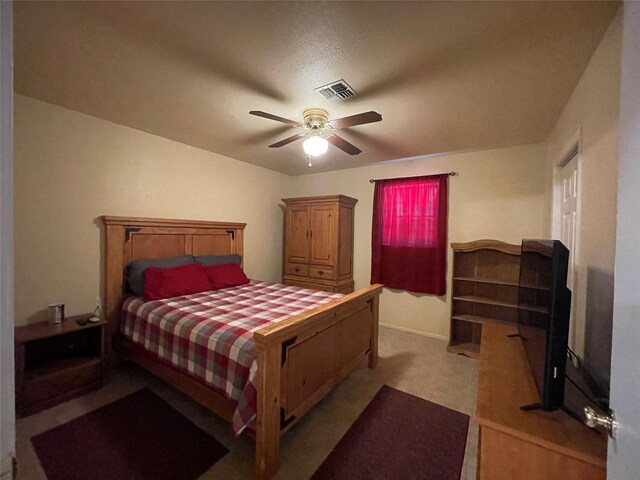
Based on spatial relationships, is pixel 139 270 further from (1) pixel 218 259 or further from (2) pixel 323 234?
(2) pixel 323 234

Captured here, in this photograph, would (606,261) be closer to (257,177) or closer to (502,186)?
(502,186)

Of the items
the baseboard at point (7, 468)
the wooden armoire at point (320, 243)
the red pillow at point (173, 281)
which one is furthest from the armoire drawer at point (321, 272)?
the baseboard at point (7, 468)

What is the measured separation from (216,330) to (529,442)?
1653 millimetres

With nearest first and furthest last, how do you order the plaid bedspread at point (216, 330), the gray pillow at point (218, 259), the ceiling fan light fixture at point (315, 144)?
the plaid bedspread at point (216, 330), the ceiling fan light fixture at point (315, 144), the gray pillow at point (218, 259)

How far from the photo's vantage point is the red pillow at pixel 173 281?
7.91 feet

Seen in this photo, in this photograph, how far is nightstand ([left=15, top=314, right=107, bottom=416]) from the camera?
184 centimetres

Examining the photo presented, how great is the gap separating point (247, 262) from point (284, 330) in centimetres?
263

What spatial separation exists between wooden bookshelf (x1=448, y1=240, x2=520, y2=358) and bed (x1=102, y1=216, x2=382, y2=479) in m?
1.19

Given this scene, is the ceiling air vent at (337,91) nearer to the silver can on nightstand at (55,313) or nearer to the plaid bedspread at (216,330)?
the plaid bedspread at (216,330)

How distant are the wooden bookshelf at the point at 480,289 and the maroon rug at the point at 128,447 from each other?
8.80 feet

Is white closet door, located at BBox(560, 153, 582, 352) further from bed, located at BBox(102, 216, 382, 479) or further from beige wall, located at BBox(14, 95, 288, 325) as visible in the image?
beige wall, located at BBox(14, 95, 288, 325)

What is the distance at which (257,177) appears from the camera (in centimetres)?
405

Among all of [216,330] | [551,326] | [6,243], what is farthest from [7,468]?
[551,326]

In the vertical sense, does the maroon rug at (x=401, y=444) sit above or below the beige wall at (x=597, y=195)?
below
